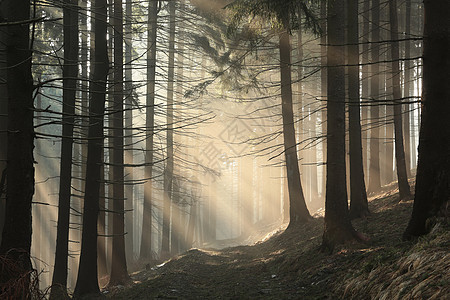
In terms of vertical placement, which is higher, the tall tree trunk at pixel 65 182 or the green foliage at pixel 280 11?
the green foliage at pixel 280 11

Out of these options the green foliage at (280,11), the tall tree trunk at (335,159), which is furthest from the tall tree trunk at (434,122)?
the green foliage at (280,11)

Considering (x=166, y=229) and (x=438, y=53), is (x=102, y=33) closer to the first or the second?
(x=438, y=53)

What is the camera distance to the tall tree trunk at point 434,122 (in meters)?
6.02

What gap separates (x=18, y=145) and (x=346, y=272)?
5.68m

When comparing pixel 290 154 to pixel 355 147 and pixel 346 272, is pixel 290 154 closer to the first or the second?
pixel 355 147

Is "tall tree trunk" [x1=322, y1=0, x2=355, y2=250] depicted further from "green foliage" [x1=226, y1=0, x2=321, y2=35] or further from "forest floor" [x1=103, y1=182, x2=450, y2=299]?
A: "green foliage" [x1=226, y1=0, x2=321, y2=35]

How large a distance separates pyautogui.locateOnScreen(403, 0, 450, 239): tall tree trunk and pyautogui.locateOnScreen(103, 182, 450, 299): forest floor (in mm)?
439

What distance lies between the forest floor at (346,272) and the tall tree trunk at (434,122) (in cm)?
44

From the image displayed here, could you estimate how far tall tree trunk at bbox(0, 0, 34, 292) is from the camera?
17.3ft

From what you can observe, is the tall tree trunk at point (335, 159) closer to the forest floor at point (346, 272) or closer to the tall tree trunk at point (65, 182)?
the forest floor at point (346, 272)

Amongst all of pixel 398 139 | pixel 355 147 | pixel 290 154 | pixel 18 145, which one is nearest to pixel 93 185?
pixel 18 145

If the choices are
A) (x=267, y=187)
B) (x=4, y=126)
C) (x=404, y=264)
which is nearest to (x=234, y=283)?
(x=404, y=264)

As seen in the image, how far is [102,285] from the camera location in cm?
1343

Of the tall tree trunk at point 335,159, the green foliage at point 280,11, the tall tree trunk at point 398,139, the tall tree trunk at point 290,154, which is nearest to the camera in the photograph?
the tall tree trunk at point 335,159
